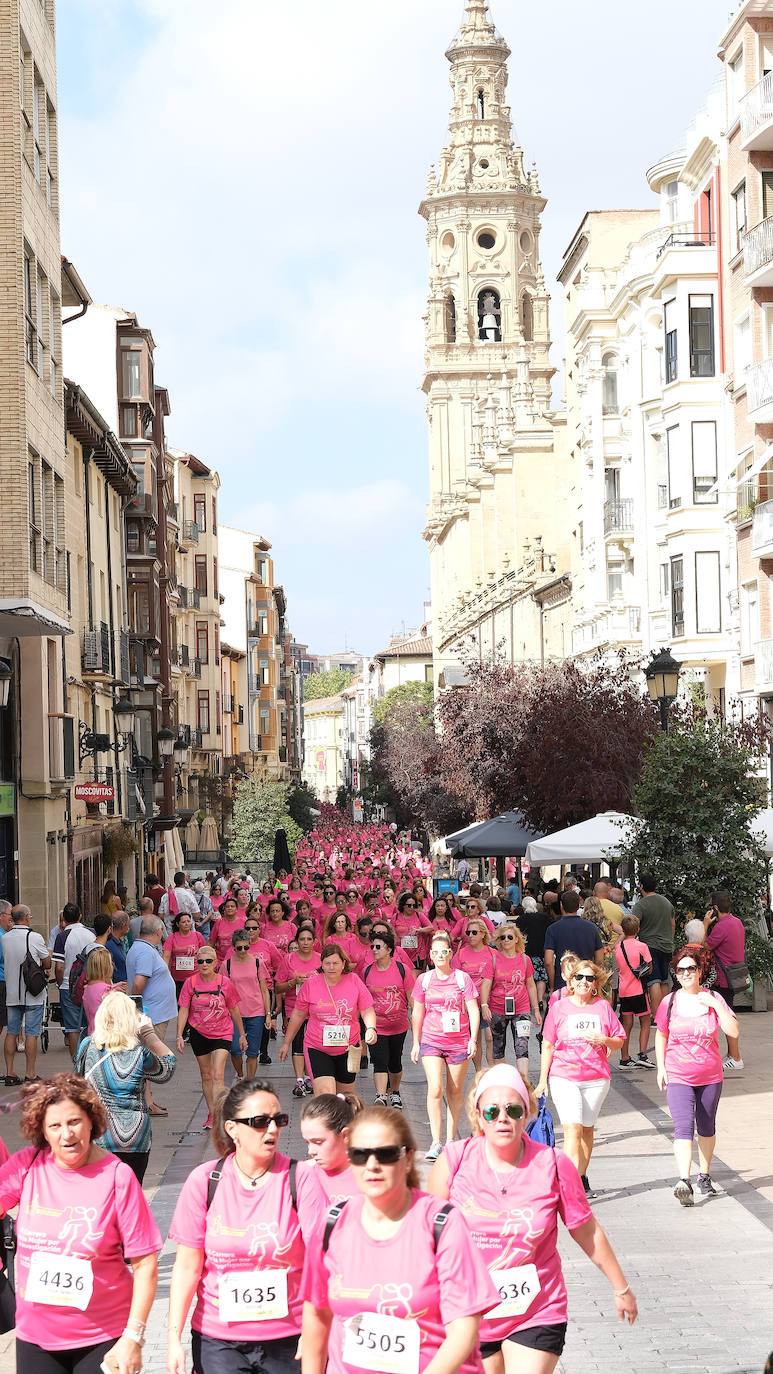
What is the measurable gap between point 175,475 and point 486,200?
67708 mm

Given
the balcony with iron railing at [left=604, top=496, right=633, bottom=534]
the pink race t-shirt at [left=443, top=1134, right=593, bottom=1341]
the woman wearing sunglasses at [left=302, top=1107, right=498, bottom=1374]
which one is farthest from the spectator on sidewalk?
the balcony with iron railing at [left=604, top=496, right=633, bottom=534]

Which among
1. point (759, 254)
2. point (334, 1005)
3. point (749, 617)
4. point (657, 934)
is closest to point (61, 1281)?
point (334, 1005)

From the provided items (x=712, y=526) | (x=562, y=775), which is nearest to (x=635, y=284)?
(x=712, y=526)

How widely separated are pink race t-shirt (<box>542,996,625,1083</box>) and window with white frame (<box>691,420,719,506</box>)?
2909 cm

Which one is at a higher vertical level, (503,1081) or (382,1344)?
(503,1081)

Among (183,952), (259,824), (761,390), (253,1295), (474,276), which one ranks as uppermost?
(474,276)

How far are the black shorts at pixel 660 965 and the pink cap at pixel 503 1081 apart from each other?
11.9 m

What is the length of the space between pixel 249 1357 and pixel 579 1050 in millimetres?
5280

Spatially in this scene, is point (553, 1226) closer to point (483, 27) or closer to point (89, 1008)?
point (89, 1008)

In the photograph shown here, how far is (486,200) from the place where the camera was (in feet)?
427

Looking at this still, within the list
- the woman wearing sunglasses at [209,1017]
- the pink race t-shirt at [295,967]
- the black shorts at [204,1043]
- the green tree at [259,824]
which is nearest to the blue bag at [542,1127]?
the woman wearing sunglasses at [209,1017]

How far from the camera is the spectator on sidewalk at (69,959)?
17.5 m

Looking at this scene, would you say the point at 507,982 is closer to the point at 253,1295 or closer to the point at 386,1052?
the point at 386,1052

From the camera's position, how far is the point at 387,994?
1415 centimetres
